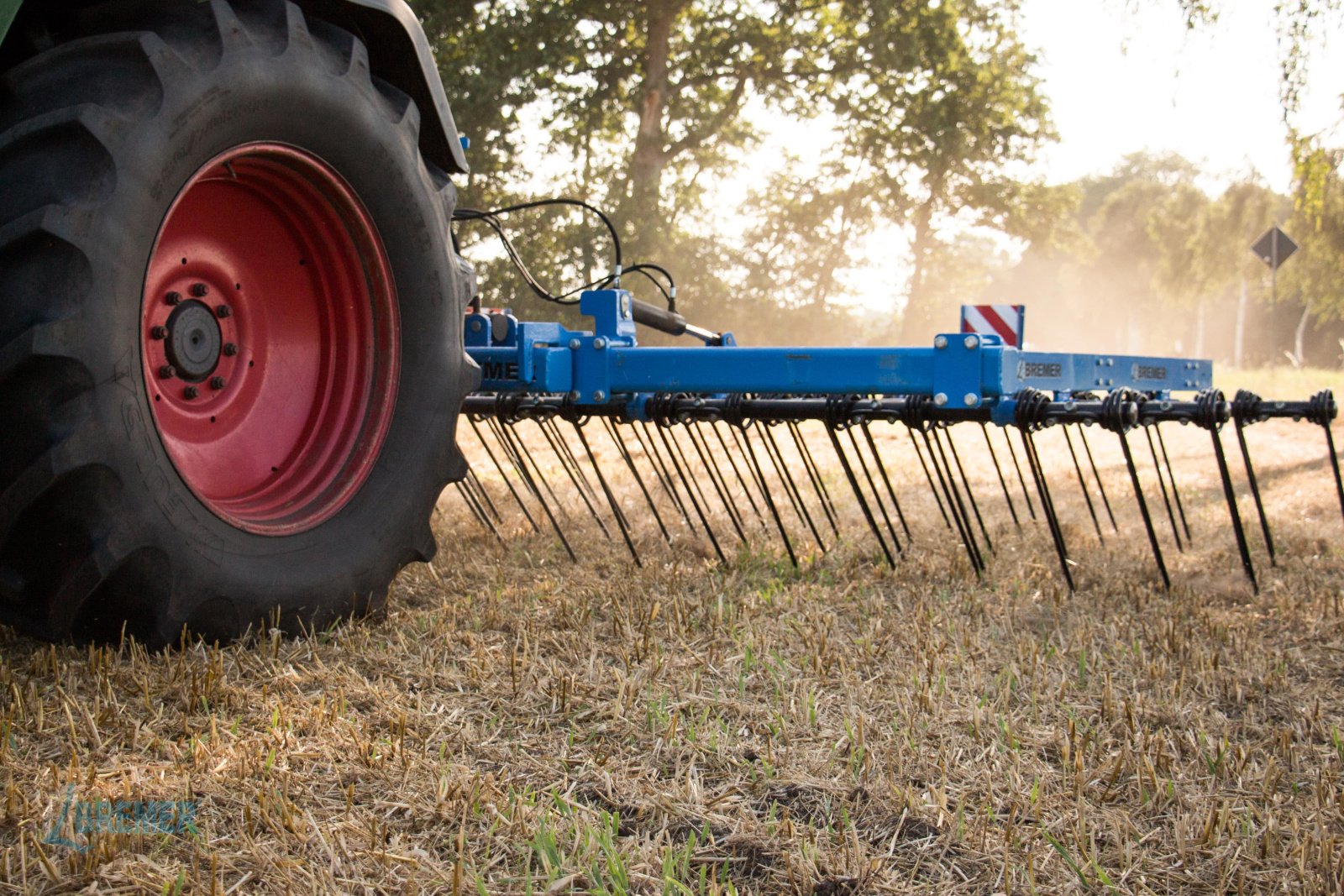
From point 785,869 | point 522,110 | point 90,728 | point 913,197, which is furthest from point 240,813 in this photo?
Answer: point 913,197

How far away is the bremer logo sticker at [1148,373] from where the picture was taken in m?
3.75

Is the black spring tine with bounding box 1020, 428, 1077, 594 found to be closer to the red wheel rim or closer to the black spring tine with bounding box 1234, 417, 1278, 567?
the black spring tine with bounding box 1234, 417, 1278, 567

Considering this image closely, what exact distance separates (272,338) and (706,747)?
1.31 m

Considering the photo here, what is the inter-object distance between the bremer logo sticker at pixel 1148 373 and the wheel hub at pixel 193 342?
2895mm

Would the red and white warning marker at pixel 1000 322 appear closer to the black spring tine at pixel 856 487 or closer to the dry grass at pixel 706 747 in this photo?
the black spring tine at pixel 856 487

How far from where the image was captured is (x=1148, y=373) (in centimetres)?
383

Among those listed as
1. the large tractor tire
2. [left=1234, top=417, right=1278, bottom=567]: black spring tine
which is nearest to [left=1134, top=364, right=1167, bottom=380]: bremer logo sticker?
[left=1234, top=417, right=1278, bottom=567]: black spring tine

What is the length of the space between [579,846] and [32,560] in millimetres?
967

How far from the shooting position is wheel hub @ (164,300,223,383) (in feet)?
6.90

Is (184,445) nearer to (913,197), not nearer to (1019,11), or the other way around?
(1019,11)

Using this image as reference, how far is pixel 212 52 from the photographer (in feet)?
6.34

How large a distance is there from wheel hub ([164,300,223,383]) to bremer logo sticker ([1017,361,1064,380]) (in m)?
1.94

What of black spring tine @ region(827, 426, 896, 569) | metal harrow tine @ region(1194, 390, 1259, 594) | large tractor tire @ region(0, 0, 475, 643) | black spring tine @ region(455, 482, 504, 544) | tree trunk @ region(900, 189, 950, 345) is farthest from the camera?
tree trunk @ region(900, 189, 950, 345)

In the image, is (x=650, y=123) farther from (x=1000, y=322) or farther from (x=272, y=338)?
(x=272, y=338)
